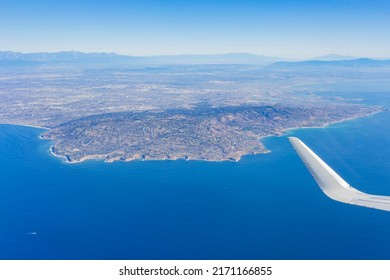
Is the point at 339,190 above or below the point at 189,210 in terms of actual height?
above

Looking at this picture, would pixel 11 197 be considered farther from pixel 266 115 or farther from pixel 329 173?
pixel 266 115

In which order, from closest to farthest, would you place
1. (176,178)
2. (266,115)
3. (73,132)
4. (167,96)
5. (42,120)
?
(176,178) → (73,132) → (266,115) → (42,120) → (167,96)

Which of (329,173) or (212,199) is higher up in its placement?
(329,173)

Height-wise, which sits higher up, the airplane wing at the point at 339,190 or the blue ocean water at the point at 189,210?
the airplane wing at the point at 339,190

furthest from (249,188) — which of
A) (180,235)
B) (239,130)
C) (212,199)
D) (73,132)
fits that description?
(73,132)

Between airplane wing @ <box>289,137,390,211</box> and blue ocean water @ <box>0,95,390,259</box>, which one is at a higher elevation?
airplane wing @ <box>289,137,390,211</box>

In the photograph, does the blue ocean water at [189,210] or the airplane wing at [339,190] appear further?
the blue ocean water at [189,210]

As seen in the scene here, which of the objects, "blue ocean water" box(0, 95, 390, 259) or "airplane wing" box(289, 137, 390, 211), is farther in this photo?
"blue ocean water" box(0, 95, 390, 259)

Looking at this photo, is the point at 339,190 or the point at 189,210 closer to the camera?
the point at 339,190
